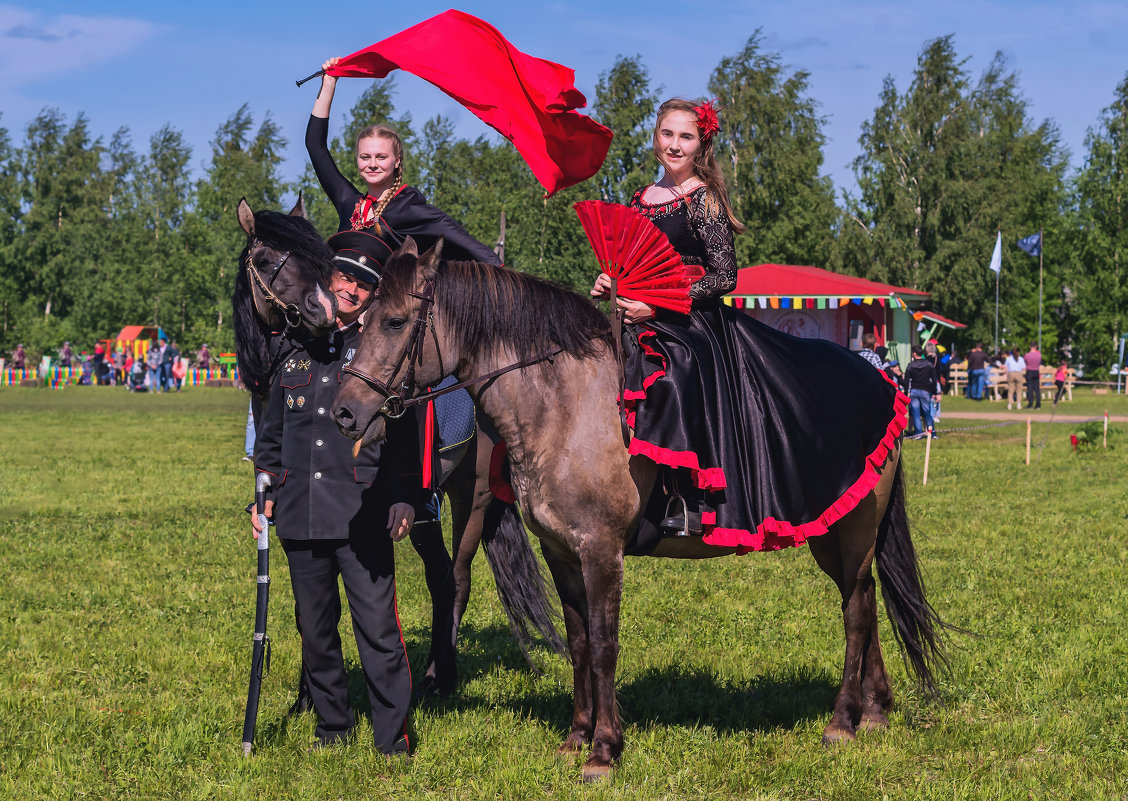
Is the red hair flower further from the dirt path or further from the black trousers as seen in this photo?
the dirt path

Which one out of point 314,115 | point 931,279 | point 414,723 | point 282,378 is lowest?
point 414,723

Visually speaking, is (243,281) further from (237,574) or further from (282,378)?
(237,574)

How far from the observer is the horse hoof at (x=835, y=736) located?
17.4 ft

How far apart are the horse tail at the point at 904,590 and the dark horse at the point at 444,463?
1926 mm

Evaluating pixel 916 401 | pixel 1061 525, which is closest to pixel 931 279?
pixel 916 401

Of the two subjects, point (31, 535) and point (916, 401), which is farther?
point (916, 401)

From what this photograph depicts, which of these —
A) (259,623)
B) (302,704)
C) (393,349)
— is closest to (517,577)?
(302,704)

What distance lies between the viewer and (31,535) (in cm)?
1109

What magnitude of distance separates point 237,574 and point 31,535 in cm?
315

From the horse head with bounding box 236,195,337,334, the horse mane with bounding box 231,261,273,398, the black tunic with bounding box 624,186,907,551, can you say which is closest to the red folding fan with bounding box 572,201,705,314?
the black tunic with bounding box 624,186,907,551

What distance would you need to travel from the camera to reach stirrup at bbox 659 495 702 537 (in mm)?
4834

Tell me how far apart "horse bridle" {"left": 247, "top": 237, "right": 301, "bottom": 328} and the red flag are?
1.06 meters

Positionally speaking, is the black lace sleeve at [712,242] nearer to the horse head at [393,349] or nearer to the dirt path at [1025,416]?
the horse head at [393,349]

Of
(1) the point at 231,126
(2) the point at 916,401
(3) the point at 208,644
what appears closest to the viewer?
(3) the point at 208,644
